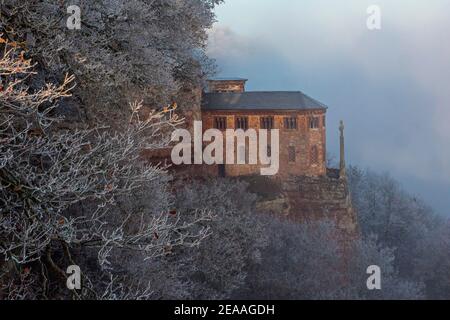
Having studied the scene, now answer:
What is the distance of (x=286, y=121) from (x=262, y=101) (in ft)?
6.28

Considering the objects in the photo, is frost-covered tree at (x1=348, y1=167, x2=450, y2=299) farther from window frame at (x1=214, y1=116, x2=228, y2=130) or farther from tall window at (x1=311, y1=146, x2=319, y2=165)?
window frame at (x1=214, y1=116, x2=228, y2=130)

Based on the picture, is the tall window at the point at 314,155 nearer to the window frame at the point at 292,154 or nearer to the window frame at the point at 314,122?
the window frame at the point at 292,154

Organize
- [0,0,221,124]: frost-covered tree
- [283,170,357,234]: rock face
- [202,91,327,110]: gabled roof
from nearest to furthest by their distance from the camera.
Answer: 1. [0,0,221,124]: frost-covered tree
2. [283,170,357,234]: rock face
3. [202,91,327,110]: gabled roof

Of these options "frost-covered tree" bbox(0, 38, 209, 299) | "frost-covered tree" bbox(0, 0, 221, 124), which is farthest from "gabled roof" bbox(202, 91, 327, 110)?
"frost-covered tree" bbox(0, 38, 209, 299)

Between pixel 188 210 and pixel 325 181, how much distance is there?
1674 centimetres

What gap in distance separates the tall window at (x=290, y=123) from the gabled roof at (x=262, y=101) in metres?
0.64

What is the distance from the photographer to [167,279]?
39.2ft

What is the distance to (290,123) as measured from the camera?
101 feet

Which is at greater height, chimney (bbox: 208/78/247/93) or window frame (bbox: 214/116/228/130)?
chimney (bbox: 208/78/247/93)

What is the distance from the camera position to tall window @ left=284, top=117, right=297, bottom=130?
30.8 meters

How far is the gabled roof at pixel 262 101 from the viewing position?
101 feet

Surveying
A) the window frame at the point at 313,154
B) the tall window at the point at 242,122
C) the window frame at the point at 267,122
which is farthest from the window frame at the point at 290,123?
the tall window at the point at 242,122

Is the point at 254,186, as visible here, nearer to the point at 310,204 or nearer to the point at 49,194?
the point at 310,204

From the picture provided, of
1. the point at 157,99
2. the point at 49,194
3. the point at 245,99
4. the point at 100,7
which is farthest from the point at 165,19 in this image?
the point at 245,99
